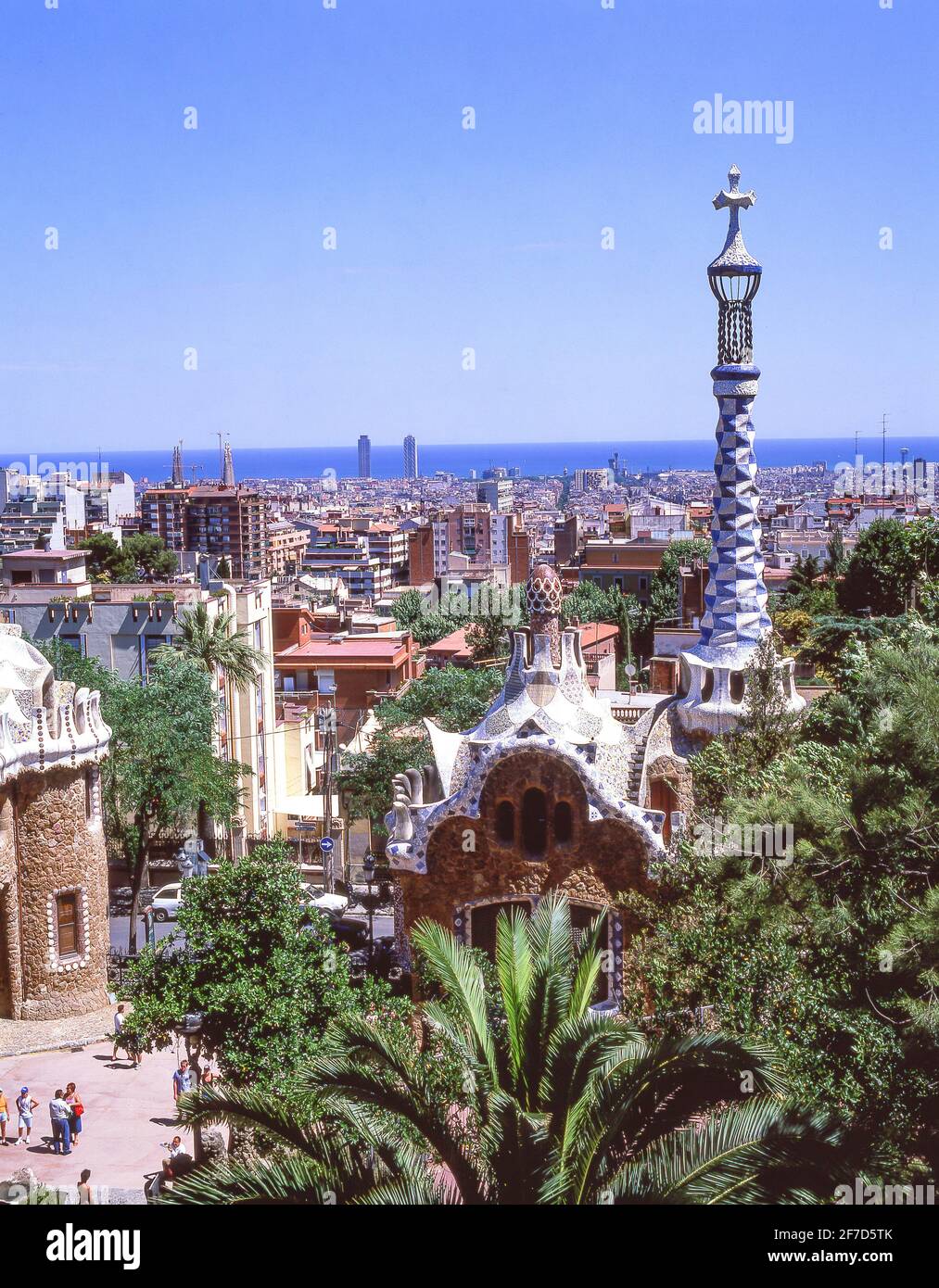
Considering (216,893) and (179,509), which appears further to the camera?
(179,509)

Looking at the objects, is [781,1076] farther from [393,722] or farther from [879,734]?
[393,722]

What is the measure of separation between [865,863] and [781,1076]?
9.70 ft

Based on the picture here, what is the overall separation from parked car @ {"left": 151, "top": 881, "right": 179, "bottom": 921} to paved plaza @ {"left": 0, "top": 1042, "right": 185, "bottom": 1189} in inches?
290

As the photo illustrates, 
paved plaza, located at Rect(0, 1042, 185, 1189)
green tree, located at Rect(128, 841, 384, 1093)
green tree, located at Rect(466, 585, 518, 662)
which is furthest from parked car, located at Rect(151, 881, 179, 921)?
green tree, located at Rect(466, 585, 518, 662)

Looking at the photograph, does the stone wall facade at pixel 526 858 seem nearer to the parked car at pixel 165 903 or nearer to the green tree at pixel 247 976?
the green tree at pixel 247 976

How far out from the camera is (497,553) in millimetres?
174125

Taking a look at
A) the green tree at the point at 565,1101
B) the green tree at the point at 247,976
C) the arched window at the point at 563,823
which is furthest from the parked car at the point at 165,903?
the green tree at the point at 565,1101

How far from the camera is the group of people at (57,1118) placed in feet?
68.1

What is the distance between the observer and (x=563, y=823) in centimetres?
2178

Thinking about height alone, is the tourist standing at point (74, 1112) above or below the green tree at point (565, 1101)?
below

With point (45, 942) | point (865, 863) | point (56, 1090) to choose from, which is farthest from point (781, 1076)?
point (45, 942)

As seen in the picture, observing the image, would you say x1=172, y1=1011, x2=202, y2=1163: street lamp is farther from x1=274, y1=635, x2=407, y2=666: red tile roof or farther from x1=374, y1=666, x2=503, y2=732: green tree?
x1=274, y1=635, x2=407, y2=666: red tile roof

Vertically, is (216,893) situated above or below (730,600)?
below
